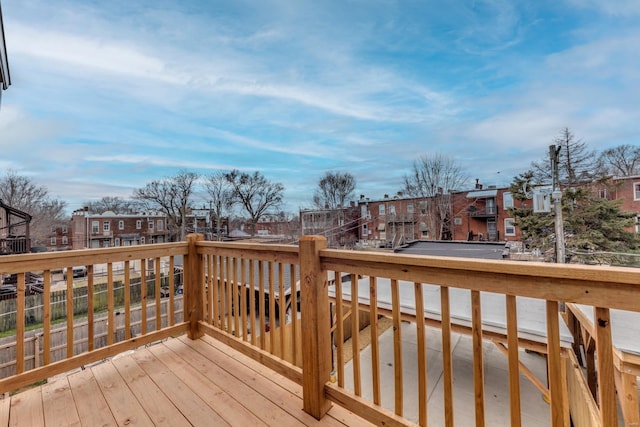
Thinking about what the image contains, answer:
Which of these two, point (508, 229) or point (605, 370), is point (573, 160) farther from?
point (605, 370)

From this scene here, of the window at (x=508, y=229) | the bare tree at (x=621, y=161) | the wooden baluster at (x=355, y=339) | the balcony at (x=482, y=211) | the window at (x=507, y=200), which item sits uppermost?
the bare tree at (x=621, y=161)

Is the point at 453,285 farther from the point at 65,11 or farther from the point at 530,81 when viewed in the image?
the point at 530,81

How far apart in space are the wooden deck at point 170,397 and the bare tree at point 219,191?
19.3 m

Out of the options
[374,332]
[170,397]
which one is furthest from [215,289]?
[374,332]

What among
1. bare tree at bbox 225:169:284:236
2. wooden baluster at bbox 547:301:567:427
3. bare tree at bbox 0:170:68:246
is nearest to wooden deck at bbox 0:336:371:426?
wooden baluster at bbox 547:301:567:427

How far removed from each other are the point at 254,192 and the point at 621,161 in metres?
21.5

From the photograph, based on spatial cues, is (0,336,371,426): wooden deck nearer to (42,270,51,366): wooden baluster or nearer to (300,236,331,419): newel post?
(300,236,331,419): newel post

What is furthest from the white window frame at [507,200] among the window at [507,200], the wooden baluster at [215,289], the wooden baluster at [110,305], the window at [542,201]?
the wooden baluster at [110,305]

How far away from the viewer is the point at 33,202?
27.7ft

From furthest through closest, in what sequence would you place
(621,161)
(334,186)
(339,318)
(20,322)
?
(334,186) → (621,161) → (20,322) → (339,318)

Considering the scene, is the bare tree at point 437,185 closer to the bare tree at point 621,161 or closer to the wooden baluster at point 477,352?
the bare tree at point 621,161

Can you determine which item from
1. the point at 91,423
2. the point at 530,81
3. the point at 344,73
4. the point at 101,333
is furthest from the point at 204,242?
the point at 530,81

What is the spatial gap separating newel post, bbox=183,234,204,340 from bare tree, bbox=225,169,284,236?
19475mm

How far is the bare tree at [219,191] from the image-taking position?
20828 mm
